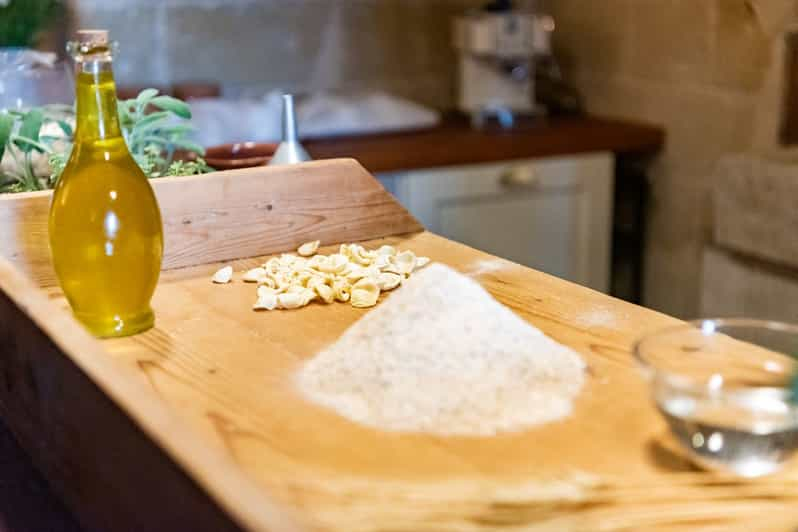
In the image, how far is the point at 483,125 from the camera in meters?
2.50

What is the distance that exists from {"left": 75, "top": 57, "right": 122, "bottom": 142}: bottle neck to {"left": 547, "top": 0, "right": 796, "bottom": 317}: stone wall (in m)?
1.55

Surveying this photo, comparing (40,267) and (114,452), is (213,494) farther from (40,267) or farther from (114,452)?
(40,267)

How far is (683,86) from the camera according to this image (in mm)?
2330

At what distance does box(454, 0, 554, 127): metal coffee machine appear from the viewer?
2.46 meters

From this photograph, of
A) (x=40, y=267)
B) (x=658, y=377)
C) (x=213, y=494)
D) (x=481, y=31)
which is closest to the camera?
(x=213, y=494)

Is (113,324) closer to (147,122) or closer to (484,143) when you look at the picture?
(147,122)

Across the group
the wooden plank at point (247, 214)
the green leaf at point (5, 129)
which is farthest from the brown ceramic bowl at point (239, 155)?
the green leaf at point (5, 129)

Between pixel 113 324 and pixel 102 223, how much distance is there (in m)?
0.09

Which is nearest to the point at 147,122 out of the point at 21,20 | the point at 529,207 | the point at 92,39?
the point at 92,39

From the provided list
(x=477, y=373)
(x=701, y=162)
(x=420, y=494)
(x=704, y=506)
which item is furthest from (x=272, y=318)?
(x=701, y=162)

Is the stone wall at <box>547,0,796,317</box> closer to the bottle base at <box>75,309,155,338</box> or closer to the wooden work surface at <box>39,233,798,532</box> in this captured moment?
the wooden work surface at <box>39,233,798,532</box>

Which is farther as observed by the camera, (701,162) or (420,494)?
(701,162)

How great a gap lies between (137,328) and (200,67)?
1732 millimetres

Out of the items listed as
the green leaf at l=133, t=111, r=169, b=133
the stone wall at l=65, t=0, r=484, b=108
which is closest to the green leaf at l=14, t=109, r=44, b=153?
the green leaf at l=133, t=111, r=169, b=133
